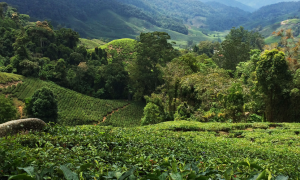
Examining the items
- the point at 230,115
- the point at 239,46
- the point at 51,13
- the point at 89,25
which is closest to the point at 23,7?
the point at 51,13

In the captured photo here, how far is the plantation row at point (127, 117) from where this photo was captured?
38594 mm

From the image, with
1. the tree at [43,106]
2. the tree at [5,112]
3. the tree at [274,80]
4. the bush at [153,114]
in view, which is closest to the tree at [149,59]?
the tree at [43,106]

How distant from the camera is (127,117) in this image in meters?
41.6

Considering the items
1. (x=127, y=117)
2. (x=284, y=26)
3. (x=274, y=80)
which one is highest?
(x=284, y=26)

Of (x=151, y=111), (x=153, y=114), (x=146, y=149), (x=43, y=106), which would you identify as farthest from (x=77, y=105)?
(x=146, y=149)

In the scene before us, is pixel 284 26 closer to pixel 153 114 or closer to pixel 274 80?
pixel 153 114

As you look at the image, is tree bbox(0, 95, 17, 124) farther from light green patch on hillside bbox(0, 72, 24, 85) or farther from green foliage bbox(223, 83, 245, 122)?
green foliage bbox(223, 83, 245, 122)

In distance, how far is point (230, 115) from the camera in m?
15.2

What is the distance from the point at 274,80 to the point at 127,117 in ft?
101

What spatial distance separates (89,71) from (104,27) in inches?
5897

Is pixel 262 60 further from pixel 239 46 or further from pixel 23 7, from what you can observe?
pixel 23 7

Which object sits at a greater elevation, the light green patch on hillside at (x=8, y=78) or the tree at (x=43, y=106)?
the light green patch on hillside at (x=8, y=78)

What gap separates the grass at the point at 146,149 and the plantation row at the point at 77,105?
96.5 ft

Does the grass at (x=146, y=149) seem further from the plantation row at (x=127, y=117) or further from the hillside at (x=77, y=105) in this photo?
the hillside at (x=77, y=105)
